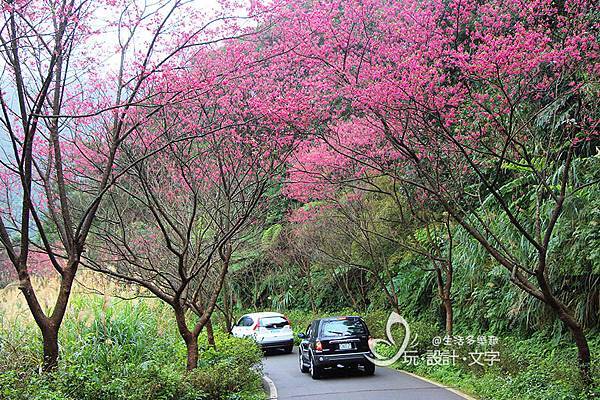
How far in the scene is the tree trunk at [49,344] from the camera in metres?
6.28

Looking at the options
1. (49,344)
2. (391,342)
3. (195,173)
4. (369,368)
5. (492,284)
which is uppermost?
(195,173)

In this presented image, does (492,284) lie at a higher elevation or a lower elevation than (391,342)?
higher

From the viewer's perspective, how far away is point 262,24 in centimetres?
821

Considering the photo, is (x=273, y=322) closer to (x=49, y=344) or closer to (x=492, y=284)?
(x=492, y=284)

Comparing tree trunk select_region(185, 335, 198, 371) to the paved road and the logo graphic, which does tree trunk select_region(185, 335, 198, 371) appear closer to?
the paved road

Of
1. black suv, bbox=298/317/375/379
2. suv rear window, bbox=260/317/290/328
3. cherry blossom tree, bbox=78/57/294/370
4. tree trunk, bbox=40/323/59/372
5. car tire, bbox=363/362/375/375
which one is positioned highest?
cherry blossom tree, bbox=78/57/294/370

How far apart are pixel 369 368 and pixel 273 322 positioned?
725 centimetres

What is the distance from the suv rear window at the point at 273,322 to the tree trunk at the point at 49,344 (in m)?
14.0

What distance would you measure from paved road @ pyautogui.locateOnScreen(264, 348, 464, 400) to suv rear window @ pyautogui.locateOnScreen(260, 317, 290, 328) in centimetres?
459

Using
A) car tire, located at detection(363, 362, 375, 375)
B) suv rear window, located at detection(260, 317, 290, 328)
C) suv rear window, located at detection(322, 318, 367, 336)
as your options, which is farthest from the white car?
car tire, located at detection(363, 362, 375, 375)

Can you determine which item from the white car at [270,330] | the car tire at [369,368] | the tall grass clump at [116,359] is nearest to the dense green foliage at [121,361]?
the tall grass clump at [116,359]

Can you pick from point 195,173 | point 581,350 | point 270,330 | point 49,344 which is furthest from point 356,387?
point 270,330

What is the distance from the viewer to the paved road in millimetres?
10414

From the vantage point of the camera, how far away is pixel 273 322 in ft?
66.6
